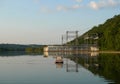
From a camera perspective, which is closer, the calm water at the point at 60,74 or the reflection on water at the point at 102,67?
the calm water at the point at 60,74

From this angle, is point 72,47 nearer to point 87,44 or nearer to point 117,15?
point 87,44

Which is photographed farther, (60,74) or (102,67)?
(102,67)

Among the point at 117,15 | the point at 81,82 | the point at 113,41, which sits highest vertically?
the point at 117,15

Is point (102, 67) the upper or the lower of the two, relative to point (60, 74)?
upper

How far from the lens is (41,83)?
114 feet

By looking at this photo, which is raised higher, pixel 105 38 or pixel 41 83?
pixel 105 38

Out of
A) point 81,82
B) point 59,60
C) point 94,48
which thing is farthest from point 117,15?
point 81,82

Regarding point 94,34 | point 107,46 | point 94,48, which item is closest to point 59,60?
point 107,46

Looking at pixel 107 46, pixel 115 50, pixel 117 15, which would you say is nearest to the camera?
pixel 115 50

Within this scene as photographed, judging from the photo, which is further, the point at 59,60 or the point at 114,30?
the point at 114,30

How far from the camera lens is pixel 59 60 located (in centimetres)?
7250

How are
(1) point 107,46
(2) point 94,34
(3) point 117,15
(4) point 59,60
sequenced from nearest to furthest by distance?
(4) point 59,60, (1) point 107,46, (3) point 117,15, (2) point 94,34

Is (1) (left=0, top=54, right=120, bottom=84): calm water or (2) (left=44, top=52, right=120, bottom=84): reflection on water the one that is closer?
(1) (left=0, top=54, right=120, bottom=84): calm water

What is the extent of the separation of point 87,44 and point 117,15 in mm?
A: 26599
